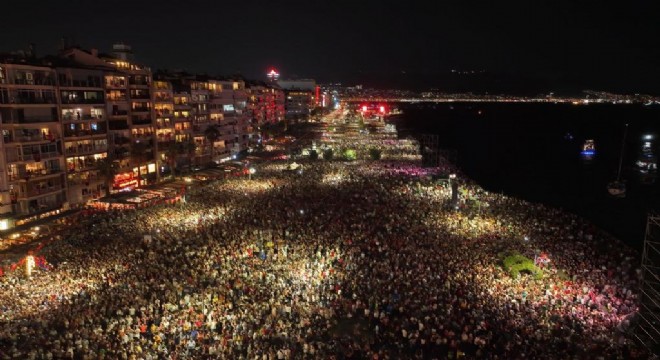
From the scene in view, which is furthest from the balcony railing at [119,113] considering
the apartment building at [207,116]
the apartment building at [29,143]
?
the apartment building at [207,116]

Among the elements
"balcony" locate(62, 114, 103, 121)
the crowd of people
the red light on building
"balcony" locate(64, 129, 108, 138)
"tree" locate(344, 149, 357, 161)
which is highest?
"balcony" locate(62, 114, 103, 121)

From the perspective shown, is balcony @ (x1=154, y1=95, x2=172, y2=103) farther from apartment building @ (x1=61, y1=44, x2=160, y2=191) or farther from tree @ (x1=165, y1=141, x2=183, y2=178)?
tree @ (x1=165, y1=141, x2=183, y2=178)

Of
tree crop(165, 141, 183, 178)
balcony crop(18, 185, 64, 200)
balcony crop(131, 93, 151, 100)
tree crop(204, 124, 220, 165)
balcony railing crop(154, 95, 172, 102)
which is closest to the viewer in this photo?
balcony crop(18, 185, 64, 200)

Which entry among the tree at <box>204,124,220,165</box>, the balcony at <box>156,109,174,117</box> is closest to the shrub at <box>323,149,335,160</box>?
the tree at <box>204,124,220,165</box>

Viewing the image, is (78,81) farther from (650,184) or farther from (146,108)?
(650,184)

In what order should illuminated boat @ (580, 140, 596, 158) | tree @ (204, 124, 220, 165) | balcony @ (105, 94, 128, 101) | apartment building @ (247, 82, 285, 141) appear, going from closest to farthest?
balcony @ (105, 94, 128, 101) < tree @ (204, 124, 220, 165) < illuminated boat @ (580, 140, 596, 158) < apartment building @ (247, 82, 285, 141)

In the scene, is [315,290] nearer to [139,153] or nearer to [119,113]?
[139,153]

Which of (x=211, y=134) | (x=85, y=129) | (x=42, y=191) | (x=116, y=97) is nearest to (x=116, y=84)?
(x=116, y=97)

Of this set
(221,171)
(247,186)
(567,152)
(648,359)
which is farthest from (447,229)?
(567,152)
